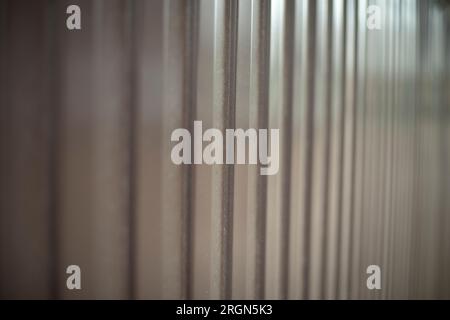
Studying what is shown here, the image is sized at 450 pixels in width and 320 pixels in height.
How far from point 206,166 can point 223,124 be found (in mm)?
213

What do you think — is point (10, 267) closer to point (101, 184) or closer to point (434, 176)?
point (101, 184)

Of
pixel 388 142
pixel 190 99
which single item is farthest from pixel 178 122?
pixel 388 142

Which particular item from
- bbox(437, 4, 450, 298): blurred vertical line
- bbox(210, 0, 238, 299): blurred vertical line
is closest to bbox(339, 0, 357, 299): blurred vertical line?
bbox(210, 0, 238, 299): blurred vertical line

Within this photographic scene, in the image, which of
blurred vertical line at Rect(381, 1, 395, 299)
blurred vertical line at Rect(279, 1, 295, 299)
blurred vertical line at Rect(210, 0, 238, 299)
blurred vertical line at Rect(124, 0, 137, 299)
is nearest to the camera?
blurred vertical line at Rect(124, 0, 137, 299)

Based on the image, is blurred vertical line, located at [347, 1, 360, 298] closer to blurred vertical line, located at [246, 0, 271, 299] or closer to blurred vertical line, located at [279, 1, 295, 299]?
blurred vertical line, located at [279, 1, 295, 299]

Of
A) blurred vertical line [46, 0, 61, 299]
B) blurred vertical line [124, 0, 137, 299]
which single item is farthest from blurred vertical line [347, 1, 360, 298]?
blurred vertical line [46, 0, 61, 299]

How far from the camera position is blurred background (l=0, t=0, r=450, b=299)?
1294 mm

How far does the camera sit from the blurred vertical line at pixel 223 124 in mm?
1514


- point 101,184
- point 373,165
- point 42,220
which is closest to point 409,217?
point 373,165

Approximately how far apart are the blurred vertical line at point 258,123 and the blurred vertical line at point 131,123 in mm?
541

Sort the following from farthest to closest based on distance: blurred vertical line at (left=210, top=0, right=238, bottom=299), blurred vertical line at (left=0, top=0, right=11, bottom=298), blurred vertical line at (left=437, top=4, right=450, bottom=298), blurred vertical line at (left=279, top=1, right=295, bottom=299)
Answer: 1. blurred vertical line at (left=437, top=4, right=450, bottom=298)
2. blurred vertical line at (left=279, top=1, right=295, bottom=299)
3. blurred vertical line at (left=210, top=0, right=238, bottom=299)
4. blurred vertical line at (left=0, top=0, right=11, bottom=298)

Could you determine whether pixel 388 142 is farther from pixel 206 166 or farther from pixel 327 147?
pixel 206 166

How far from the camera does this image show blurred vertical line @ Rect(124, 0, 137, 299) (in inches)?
54.1

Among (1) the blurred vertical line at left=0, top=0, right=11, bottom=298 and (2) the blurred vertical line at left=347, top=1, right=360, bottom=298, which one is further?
(2) the blurred vertical line at left=347, top=1, right=360, bottom=298
